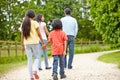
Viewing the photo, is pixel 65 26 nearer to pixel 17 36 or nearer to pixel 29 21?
pixel 29 21

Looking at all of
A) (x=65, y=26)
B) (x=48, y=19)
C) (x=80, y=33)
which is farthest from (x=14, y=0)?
(x=65, y=26)

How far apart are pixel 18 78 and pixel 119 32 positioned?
65.0ft

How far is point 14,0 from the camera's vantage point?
203ft

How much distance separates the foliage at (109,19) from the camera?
29795 millimetres

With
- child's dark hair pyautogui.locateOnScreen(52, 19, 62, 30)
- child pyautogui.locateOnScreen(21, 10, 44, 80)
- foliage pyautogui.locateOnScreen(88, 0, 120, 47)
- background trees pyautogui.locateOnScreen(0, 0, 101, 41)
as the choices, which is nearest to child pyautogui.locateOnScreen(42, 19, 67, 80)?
child's dark hair pyautogui.locateOnScreen(52, 19, 62, 30)

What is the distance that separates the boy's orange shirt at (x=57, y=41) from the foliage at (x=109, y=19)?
1910 cm

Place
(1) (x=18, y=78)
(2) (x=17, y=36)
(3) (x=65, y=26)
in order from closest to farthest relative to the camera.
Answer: (1) (x=18, y=78) < (3) (x=65, y=26) < (2) (x=17, y=36)

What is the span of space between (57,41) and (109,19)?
20.5 metres

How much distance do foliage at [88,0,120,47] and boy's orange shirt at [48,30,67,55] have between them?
19104mm

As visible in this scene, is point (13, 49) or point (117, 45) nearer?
point (13, 49)

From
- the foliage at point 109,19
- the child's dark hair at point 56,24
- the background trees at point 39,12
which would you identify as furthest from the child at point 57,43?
the background trees at point 39,12

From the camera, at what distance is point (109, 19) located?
30.4 meters

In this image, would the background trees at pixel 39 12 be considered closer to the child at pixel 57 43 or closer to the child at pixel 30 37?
the child at pixel 57 43

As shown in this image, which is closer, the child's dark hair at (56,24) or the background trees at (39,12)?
the child's dark hair at (56,24)
